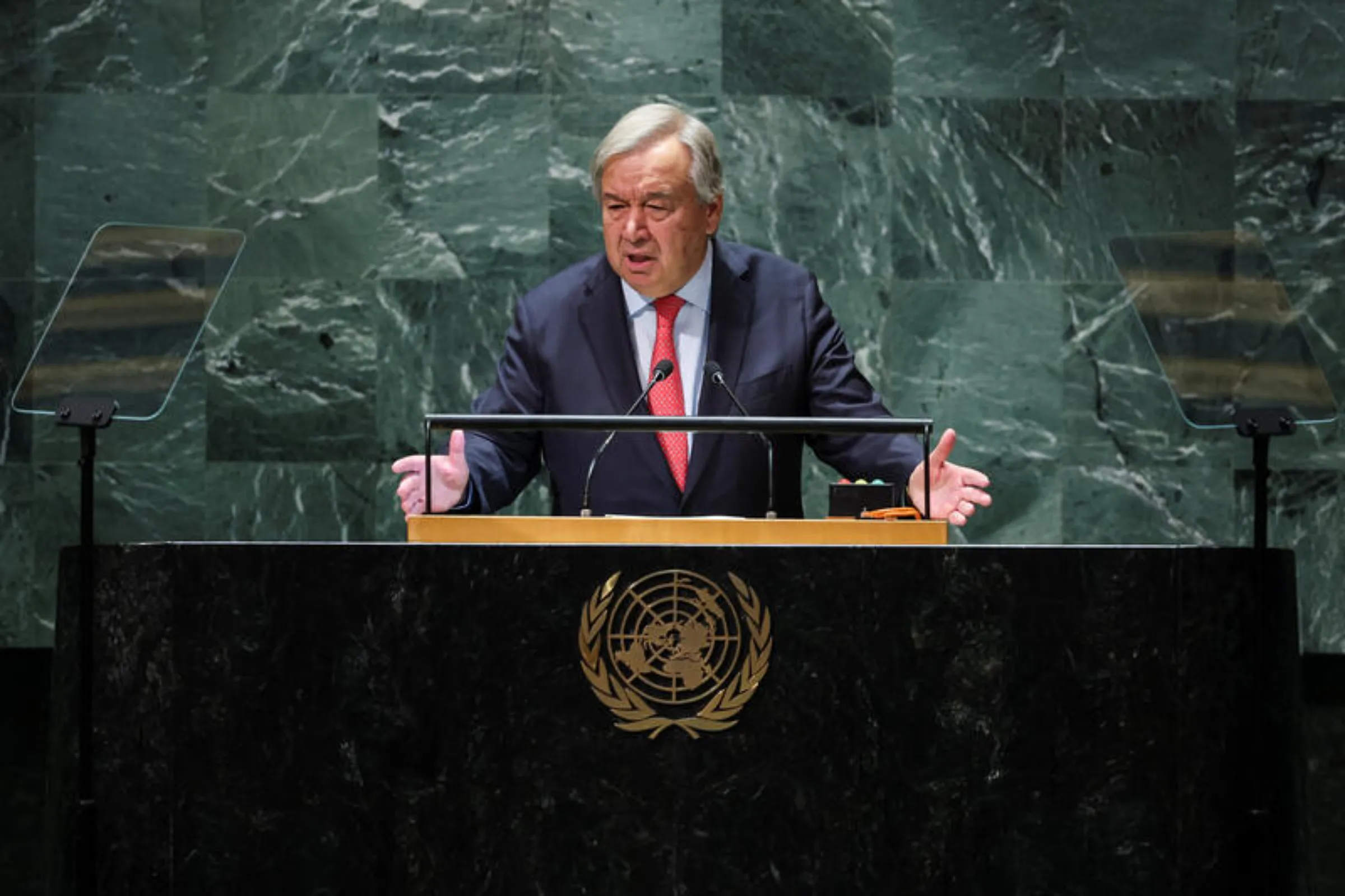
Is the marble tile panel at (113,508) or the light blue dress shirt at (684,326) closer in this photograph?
the light blue dress shirt at (684,326)

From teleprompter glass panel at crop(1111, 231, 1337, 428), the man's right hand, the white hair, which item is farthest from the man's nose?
teleprompter glass panel at crop(1111, 231, 1337, 428)

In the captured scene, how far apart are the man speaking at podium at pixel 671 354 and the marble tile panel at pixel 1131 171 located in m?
1.56

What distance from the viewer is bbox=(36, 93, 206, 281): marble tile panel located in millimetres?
5469

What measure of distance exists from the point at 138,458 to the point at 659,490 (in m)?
2.22

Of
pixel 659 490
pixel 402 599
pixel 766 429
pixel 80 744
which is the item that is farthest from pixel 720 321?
pixel 80 744

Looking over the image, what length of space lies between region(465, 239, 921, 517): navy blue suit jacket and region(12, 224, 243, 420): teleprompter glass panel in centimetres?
66

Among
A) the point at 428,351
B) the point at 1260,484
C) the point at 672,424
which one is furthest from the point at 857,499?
the point at 428,351

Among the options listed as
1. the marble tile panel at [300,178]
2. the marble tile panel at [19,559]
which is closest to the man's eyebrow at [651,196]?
the marble tile panel at [300,178]

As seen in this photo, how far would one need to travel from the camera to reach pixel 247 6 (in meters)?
5.50

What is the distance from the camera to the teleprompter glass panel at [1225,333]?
12.6 feet

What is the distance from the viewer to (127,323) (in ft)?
12.0

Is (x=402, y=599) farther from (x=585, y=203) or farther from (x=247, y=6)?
(x=247, y=6)

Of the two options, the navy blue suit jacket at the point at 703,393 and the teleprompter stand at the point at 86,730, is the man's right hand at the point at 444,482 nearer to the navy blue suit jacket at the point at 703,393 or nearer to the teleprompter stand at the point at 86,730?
the navy blue suit jacket at the point at 703,393

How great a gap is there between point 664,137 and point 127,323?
1.28 metres
